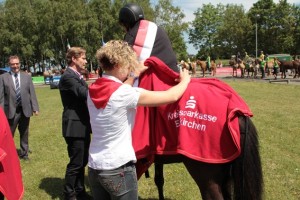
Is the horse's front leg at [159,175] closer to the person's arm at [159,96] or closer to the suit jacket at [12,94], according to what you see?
the person's arm at [159,96]

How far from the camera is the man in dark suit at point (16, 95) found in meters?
6.89

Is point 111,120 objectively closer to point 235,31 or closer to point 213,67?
point 213,67

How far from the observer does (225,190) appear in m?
2.87

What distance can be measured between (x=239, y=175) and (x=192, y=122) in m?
0.57

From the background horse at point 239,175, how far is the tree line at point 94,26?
161 ft

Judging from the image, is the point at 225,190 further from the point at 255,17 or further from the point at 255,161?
the point at 255,17

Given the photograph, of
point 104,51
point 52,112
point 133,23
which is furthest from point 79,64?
point 52,112

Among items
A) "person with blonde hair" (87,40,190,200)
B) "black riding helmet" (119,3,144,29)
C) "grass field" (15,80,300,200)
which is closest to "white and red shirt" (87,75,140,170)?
"person with blonde hair" (87,40,190,200)

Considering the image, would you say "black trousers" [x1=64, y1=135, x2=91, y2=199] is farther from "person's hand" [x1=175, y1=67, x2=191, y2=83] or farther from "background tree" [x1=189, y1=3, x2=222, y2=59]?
"background tree" [x1=189, y1=3, x2=222, y2=59]

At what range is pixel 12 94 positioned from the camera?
695cm

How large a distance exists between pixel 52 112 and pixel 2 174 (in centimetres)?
1297

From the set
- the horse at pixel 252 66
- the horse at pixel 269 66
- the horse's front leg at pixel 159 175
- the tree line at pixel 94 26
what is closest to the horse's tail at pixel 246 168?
the horse's front leg at pixel 159 175

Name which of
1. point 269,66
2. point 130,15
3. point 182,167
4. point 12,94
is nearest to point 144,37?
point 130,15

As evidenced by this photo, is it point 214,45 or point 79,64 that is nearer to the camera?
point 79,64
